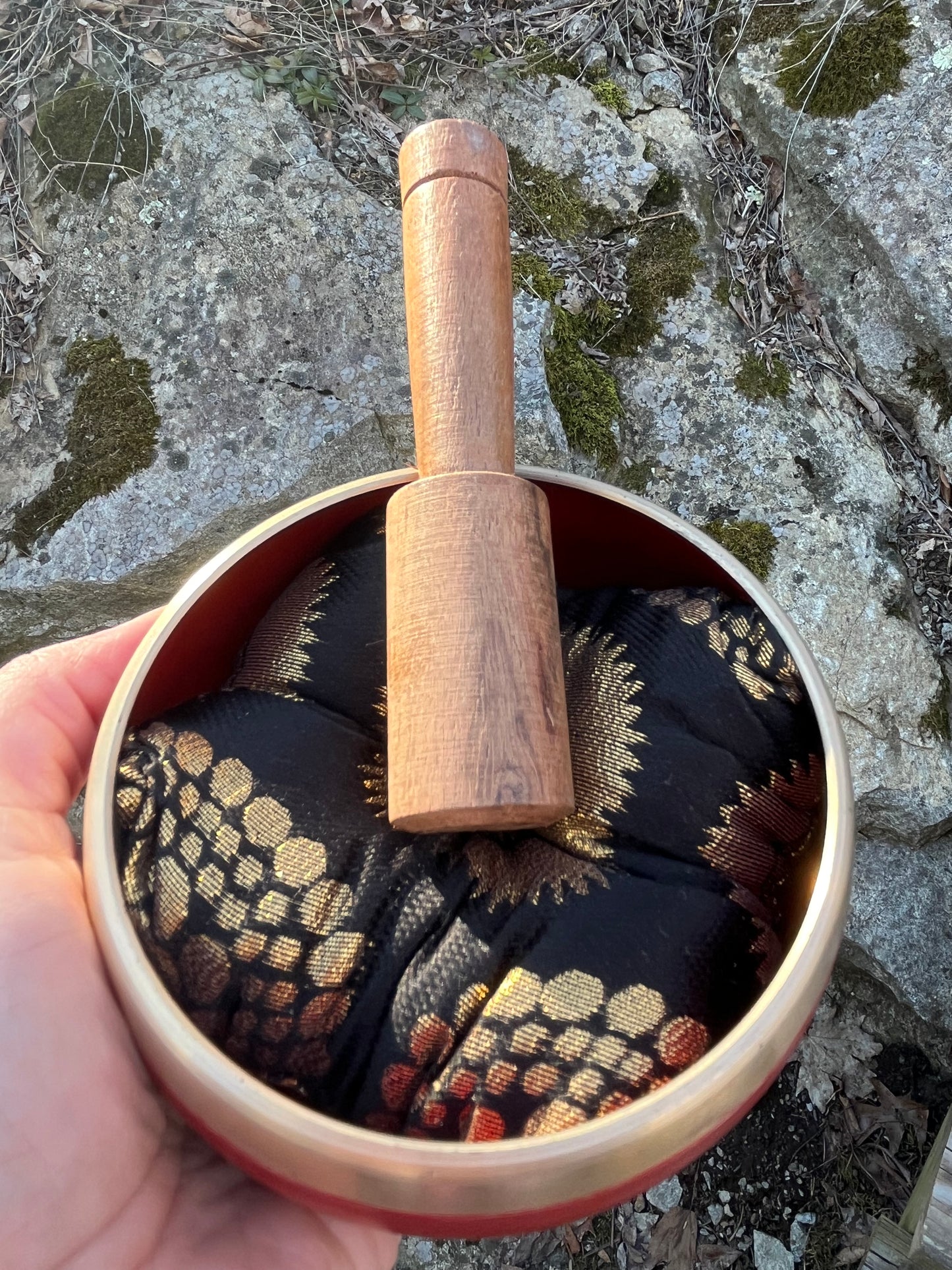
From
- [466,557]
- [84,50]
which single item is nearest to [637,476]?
[466,557]

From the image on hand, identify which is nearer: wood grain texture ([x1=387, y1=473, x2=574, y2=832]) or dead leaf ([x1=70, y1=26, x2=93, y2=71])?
wood grain texture ([x1=387, y1=473, x2=574, y2=832])

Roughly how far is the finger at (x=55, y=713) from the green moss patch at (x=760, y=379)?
99 cm

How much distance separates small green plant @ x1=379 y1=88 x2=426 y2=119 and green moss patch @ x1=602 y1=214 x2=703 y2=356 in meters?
0.45

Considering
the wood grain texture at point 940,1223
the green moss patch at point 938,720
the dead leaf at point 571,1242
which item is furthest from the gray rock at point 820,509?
the dead leaf at point 571,1242

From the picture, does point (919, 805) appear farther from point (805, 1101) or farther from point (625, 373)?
point (625, 373)

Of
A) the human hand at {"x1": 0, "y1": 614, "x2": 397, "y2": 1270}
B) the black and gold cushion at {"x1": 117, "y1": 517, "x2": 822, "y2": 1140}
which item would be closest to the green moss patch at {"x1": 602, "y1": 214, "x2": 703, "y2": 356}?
the black and gold cushion at {"x1": 117, "y1": 517, "x2": 822, "y2": 1140}

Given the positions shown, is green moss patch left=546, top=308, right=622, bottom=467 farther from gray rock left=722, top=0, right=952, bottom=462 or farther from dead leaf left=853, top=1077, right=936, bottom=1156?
dead leaf left=853, top=1077, right=936, bottom=1156

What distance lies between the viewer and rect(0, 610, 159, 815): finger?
3.36 ft

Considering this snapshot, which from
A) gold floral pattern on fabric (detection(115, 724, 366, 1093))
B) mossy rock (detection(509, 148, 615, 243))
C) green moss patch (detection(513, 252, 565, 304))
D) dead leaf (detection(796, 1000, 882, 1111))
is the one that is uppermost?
mossy rock (detection(509, 148, 615, 243))

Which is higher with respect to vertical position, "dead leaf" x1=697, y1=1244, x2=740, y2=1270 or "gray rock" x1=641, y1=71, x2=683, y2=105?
"gray rock" x1=641, y1=71, x2=683, y2=105

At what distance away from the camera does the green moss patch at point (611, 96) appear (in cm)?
162

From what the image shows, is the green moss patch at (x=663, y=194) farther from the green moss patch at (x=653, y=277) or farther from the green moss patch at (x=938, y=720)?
the green moss patch at (x=938, y=720)

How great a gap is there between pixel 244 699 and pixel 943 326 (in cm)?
127

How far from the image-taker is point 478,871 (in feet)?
2.61
